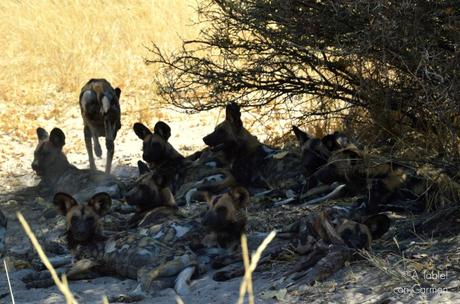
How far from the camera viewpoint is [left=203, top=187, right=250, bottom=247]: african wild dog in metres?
4.84

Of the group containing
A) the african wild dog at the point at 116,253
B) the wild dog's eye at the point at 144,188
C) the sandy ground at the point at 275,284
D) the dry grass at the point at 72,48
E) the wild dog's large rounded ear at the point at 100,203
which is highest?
the dry grass at the point at 72,48

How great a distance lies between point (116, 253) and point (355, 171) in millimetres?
1780

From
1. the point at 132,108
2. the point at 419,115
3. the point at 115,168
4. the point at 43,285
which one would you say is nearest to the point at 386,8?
the point at 419,115

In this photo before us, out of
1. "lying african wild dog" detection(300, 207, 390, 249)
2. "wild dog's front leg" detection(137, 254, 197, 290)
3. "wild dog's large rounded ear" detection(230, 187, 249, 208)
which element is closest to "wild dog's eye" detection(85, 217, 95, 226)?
"wild dog's front leg" detection(137, 254, 197, 290)

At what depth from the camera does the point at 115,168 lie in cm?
802

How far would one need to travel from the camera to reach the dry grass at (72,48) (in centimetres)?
1035

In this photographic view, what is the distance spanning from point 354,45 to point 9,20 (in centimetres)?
851

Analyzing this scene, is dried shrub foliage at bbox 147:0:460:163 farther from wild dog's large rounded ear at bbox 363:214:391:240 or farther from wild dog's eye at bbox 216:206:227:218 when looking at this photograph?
A: wild dog's eye at bbox 216:206:227:218

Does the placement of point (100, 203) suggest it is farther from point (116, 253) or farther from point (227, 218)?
point (227, 218)

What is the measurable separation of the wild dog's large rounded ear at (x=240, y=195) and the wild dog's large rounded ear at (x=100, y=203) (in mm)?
727

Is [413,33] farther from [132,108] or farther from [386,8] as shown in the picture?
[132,108]

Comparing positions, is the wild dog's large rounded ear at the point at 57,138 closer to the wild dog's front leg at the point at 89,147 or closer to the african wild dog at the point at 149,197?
the wild dog's front leg at the point at 89,147

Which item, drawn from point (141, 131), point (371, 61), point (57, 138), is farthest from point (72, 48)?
point (371, 61)

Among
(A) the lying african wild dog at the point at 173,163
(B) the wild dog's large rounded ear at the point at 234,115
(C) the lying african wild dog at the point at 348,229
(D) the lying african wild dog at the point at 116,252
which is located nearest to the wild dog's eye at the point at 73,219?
(D) the lying african wild dog at the point at 116,252
